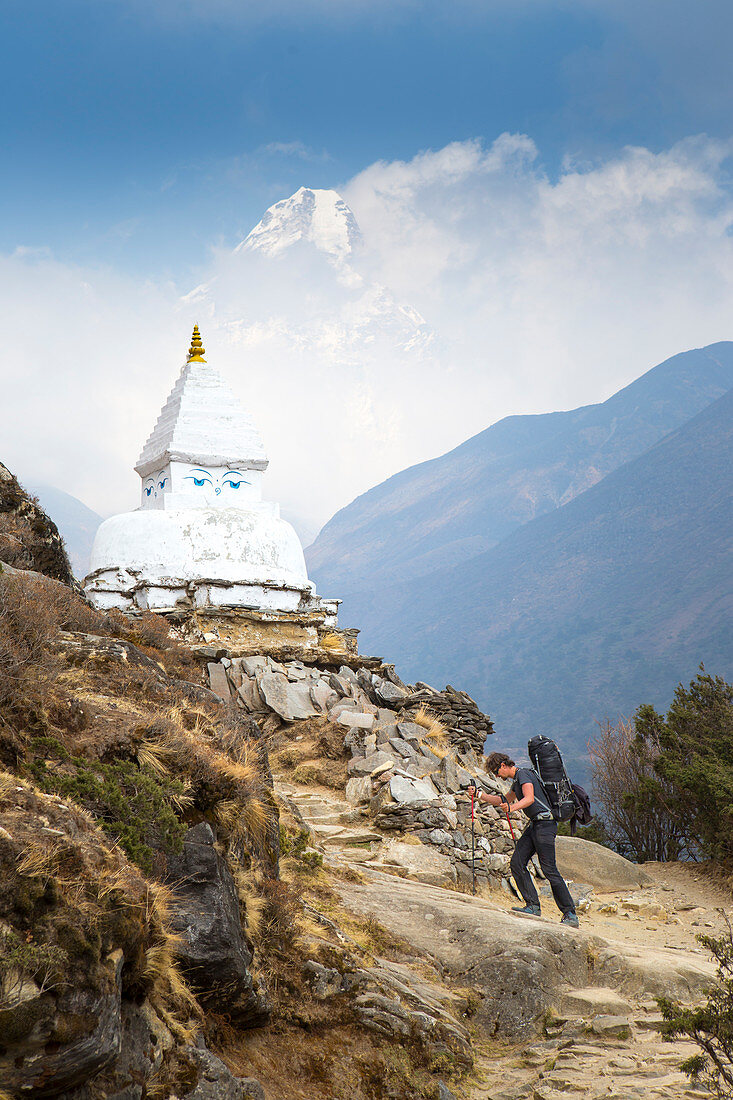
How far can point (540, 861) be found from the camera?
8.91 m

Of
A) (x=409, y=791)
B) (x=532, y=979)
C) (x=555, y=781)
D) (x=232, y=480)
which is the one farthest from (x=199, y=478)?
(x=532, y=979)

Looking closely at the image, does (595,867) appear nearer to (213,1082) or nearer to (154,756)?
(154,756)

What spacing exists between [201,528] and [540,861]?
1582cm

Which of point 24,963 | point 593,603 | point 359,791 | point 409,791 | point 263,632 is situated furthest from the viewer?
point 593,603

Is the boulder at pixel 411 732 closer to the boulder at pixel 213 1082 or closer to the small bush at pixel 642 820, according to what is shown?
the small bush at pixel 642 820

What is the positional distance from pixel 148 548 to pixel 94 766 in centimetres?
1798

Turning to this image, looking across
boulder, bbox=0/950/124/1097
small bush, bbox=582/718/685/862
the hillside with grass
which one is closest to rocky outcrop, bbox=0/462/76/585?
the hillside with grass

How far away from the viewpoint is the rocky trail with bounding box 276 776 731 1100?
241 inches

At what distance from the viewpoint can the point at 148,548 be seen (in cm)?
2223

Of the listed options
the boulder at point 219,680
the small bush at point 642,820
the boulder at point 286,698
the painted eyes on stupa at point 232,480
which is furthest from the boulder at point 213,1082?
the painted eyes on stupa at point 232,480

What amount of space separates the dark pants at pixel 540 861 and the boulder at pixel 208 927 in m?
4.55

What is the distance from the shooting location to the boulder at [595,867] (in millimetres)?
15172

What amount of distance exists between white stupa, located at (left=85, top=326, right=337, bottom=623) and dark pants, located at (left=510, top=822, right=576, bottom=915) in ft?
41.7

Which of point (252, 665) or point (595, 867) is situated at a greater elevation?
point (252, 665)
